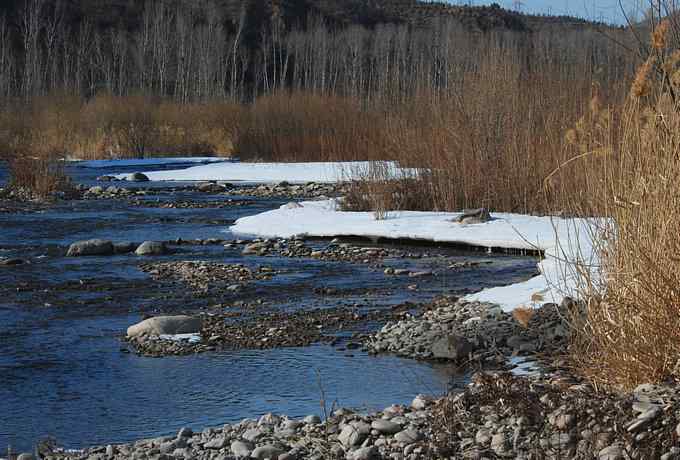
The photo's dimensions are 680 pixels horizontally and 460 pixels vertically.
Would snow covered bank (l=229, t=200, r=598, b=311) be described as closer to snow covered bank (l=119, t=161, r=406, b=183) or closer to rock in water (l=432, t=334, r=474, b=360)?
rock in water (l=432, t=334, r=474, b=360)

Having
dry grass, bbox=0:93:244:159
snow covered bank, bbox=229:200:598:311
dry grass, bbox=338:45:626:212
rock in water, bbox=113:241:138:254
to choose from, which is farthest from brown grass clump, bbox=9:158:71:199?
dry grass, bbox=0:93:244:159

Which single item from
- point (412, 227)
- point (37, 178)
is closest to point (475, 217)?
point (412, 227)

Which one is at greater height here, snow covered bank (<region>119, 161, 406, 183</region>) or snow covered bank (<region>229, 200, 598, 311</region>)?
snow covered bank (<region>229, 200, 598, 311</region>)

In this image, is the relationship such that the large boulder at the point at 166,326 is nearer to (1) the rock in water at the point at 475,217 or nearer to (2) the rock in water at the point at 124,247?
(2) the rock in water at the point at 124,247

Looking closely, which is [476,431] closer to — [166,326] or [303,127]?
[166,326]

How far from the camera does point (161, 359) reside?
700cm

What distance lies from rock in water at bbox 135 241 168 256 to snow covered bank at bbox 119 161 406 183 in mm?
10638

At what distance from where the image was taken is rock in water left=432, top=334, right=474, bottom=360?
6.59 meters

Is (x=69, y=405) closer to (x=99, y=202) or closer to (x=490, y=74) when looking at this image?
(x=490, y=74)

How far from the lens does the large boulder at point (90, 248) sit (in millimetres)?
12570

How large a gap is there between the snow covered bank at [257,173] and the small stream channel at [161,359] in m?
11.3

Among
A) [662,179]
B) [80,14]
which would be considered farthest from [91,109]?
[80,14]

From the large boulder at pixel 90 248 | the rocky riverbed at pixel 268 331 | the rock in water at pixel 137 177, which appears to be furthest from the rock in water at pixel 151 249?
the rock in water at pixel 137 177

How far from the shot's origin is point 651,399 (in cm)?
434
